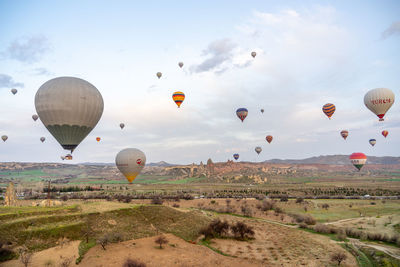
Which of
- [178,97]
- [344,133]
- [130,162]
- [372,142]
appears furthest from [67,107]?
[372,142]

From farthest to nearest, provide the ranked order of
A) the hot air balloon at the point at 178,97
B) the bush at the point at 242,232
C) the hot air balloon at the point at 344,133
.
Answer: the hot air balloon at the point at 344,133 → the hot air balloon at the point at 178,97 → the bush at the point at 242,232

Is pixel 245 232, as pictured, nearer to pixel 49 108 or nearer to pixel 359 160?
pixel 49 108

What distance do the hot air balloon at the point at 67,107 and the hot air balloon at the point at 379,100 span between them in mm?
57325

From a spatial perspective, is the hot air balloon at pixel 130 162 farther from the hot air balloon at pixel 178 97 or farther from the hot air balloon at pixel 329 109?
the hot air balloon at pixel 329 109

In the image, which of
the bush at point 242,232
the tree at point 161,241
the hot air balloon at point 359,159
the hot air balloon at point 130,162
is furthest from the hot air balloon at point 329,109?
the tree at point 161,241

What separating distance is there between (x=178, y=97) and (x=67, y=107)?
28.7 metres

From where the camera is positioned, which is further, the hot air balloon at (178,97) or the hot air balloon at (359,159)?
the hot air balloon at (359,159)

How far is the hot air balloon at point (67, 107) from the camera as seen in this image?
113ft

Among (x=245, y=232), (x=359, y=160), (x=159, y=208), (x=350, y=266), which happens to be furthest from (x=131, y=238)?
(x=359, y=160)

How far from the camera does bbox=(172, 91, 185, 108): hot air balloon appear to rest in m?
60.1

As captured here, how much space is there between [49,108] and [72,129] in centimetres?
386

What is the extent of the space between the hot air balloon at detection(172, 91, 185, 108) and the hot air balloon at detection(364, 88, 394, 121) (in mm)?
42085

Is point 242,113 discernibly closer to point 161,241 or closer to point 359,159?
point 359,159

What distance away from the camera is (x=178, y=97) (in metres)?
60.1
